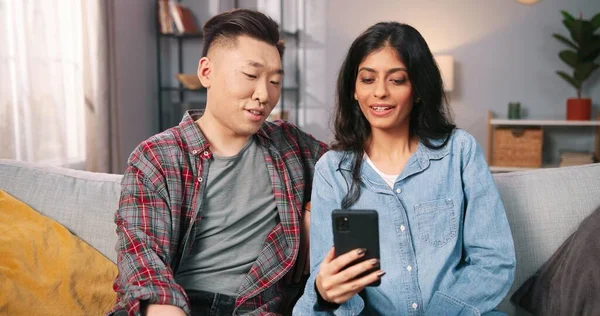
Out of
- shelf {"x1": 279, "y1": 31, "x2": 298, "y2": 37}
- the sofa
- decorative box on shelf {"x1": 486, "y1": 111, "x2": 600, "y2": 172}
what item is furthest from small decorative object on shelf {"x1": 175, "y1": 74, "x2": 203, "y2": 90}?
the sofa

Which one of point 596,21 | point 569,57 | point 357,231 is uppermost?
point 596,21

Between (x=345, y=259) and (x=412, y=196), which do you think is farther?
(x=412, y=196)

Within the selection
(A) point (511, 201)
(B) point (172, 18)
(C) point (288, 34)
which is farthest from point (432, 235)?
(C) point (288, 34)

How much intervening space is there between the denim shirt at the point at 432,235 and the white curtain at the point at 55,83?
6.45 feet

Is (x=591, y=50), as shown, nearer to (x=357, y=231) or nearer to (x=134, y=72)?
(x=134, y=72)

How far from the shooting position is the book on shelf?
4.48 metres

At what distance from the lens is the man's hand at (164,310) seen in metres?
1.18

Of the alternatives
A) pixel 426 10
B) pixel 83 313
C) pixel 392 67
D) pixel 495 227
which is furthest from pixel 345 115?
pixel 426 10

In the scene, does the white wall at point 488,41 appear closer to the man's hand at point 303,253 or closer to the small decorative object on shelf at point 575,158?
the small decorative object on shelf at point 575,158

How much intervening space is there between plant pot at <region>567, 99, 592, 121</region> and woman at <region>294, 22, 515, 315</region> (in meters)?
3.40

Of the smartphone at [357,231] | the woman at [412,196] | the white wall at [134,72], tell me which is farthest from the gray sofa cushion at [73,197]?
the white wall at [134,72]

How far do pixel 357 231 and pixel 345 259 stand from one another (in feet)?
0.18

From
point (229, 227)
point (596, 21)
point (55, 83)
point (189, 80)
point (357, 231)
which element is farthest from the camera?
point (189, 80)

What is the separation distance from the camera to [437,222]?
4.17ft
